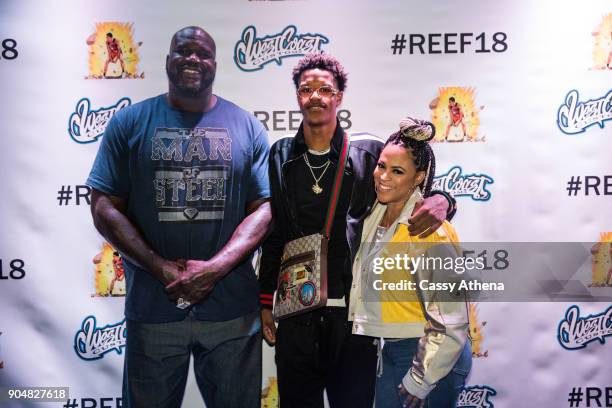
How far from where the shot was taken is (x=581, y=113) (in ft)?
11.2

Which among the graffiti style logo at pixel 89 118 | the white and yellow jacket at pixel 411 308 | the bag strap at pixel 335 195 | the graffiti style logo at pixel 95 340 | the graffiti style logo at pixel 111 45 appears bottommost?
the graffiti style logo at pixel 95 340

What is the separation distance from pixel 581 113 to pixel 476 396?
67.3 inches

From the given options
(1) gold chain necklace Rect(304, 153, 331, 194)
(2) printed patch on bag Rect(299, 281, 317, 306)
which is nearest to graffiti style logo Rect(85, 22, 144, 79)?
(1) gold chain necklace Rect(304, 153, 331, 194)

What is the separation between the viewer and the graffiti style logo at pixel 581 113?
134 inches

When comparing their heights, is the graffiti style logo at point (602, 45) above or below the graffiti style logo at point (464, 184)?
above

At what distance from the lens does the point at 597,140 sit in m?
3.41

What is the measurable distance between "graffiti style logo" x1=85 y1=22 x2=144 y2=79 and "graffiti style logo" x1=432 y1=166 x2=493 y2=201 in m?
1.85

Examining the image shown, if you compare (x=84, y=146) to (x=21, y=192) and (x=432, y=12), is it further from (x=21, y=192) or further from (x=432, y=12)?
(x=432, y=12)

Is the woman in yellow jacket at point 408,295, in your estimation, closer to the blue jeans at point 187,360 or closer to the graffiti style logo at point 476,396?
the blue jeans at point 187,360

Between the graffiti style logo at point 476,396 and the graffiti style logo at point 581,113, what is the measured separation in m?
1.52

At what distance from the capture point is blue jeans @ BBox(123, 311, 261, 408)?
280cm

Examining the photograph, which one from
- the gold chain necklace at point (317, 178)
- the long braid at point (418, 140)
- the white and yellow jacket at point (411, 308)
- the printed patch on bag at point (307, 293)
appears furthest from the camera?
the gold chain necklace at point (317, 178)

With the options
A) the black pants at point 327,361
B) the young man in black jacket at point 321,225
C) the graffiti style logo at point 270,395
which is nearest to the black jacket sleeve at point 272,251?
the young man in black jacket at point 321,225

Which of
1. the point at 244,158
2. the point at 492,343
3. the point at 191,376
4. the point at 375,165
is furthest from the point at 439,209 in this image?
the point at 191,376
